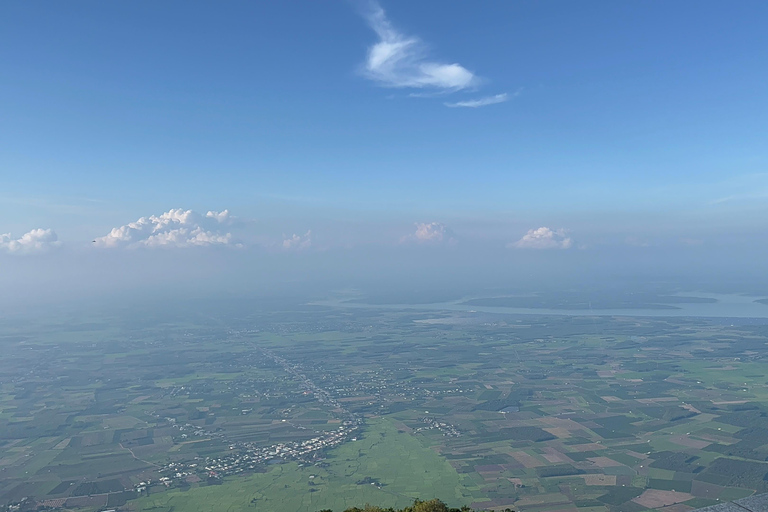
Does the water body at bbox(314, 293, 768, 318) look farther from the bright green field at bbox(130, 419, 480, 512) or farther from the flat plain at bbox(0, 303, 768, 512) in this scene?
the bright green field at bbox(130, 419, 480, 512)

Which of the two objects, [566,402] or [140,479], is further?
[566,402]

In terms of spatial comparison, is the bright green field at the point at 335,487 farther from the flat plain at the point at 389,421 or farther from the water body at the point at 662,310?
the water body at the point at 662,310

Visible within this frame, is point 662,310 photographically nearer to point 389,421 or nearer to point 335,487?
point 389,421

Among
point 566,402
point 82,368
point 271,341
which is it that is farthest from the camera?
point 271,341

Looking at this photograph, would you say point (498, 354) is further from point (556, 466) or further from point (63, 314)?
point (63, 314)

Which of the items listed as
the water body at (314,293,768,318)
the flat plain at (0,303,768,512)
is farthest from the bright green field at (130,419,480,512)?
the water body at (314,293,768,318)

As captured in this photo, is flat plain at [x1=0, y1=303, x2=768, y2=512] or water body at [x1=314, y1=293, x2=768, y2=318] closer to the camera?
flat plain at [x1=0, y1=303, x2=768, y2=512]

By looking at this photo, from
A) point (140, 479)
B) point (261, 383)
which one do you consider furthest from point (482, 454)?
point (261, 383)
